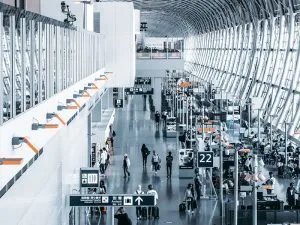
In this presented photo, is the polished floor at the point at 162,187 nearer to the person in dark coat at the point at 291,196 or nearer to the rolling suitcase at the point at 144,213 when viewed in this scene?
the rolling suitcase at the point at 144,213

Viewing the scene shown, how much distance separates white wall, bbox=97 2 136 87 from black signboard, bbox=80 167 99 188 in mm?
19973

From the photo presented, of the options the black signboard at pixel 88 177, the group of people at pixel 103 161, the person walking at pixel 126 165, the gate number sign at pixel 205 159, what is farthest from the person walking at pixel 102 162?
the black signboard at pixel 88 177

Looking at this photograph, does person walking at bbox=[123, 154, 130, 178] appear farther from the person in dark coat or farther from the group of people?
the person in dark coat

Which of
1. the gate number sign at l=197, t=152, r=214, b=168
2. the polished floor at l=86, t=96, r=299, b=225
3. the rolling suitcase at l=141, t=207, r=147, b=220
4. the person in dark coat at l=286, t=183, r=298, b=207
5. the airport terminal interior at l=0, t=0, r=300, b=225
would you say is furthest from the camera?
the gate number sign at l=197, t=152, r=214, b=168

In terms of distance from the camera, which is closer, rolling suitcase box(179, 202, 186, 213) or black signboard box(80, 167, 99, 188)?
black signboard box(80, 167, 99, 188)

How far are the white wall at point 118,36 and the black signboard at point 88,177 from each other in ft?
65.5

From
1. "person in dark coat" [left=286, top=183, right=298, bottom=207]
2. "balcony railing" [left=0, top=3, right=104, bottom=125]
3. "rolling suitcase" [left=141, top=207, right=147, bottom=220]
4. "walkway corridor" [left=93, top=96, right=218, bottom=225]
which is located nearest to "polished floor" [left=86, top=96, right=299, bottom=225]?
"walkway corridor" [left=93, top=96, right=218, bottom=225]

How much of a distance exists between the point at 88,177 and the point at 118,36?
70.2 feet

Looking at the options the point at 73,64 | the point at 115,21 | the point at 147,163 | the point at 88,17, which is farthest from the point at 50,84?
the point at 115,21

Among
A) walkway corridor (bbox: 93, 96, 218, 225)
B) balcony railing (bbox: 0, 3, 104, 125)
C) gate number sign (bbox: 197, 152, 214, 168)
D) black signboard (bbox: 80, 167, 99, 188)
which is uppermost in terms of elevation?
balcony railing (bbox: 0, 3, 104, 125)

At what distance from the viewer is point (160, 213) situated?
23672mm

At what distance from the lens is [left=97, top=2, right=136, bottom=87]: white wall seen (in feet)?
134

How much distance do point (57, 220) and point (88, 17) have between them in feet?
56.8

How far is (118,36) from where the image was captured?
135 feet
